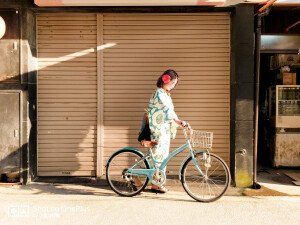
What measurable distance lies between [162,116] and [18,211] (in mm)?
2755

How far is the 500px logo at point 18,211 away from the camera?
4695 millimetres

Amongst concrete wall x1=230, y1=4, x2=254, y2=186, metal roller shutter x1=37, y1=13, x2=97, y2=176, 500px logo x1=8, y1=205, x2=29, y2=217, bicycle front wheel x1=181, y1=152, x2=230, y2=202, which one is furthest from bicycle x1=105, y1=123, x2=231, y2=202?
500px logo x1=8, y1=205, x2=29, y2=217

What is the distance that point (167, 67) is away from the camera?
21.6ft

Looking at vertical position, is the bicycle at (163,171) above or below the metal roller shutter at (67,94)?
below

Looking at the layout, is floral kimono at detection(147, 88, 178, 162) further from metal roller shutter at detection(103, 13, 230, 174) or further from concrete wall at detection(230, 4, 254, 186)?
concrete wall at detection(230, 4, 254, 186)

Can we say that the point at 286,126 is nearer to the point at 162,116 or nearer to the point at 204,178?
the point at 204,178

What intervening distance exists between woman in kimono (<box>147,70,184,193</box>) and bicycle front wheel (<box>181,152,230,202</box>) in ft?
1.82

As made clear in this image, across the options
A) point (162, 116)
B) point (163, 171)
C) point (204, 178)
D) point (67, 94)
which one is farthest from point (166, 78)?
point (67, 94)

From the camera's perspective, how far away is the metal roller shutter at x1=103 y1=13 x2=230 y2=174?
6.55 meters

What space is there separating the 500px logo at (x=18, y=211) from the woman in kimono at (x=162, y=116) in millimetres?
2265

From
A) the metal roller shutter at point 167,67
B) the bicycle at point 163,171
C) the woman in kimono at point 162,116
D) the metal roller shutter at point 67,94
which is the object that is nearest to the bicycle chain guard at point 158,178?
the bicycle at point 163,171

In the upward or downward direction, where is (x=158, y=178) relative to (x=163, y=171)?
downward

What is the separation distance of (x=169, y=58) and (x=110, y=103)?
5.21ft

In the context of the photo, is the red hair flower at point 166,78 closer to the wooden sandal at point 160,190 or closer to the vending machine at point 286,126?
the wooden sandal at point 160,190
